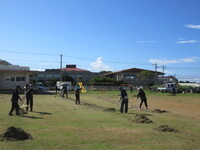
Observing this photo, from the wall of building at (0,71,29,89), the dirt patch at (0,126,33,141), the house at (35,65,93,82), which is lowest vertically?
the dirt patch at (0,126,33,141)

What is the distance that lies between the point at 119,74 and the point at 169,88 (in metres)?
49.2

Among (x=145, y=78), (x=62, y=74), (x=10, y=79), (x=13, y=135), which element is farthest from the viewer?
(x=62, y=74)

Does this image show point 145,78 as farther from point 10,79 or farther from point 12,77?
point 10,79

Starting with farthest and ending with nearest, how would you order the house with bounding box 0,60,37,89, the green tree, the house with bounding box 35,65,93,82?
the house with bounding box 35,65,93,82 < the green tree < the house with bounding box 0,60,37,89

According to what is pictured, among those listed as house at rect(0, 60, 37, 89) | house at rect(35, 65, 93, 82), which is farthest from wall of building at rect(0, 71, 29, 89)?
house at rect(35, 65, 93, 82)

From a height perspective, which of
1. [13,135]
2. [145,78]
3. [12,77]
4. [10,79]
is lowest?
[13,135]

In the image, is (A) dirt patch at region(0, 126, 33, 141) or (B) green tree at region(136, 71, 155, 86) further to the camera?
(B) green tree at region(136, 71, 155, 86)

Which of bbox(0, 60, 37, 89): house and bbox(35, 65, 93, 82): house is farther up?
bbox(35, 65, 93, 82): house

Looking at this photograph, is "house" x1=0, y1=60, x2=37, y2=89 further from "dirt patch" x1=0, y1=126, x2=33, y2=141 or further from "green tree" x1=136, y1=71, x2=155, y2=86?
"green tree" x1=136, y1=71, x2=155, y2=86

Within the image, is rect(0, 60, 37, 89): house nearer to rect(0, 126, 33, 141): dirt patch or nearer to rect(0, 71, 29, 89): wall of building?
rect(0, 71, 29, 89): wall of building

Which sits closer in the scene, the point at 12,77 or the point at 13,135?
the point at 13,135

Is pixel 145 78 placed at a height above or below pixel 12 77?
above

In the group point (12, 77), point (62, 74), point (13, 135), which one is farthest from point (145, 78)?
point (13, 135)

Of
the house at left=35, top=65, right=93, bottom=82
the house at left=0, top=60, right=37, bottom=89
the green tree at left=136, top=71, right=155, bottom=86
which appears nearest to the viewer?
the house at left=0, top=60, right=37, bottom=89
